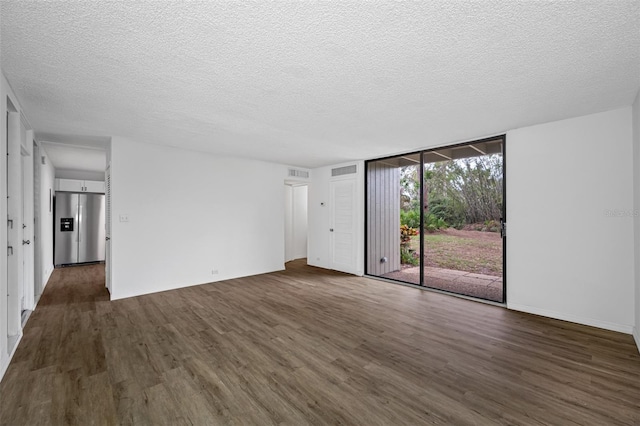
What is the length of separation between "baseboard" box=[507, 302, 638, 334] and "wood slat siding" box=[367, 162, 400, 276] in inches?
106

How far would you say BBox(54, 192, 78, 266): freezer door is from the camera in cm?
668

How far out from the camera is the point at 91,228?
7047mm

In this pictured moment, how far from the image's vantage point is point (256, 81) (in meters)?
2.38

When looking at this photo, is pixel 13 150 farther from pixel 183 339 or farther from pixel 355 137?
pixel 355 137

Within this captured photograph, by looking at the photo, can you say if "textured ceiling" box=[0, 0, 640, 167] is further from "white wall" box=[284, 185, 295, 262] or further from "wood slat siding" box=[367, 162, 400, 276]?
"white wall" box=[284, 185, 295, 262]

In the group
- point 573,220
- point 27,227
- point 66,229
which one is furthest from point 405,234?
point 66,229

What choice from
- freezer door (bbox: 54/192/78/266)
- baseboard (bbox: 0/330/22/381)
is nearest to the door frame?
baseboard (bbox: 0/330/22/381)

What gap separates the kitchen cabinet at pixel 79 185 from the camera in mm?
6934

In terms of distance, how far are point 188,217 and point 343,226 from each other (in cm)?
320

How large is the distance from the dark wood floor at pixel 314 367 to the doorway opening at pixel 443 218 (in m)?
1.34

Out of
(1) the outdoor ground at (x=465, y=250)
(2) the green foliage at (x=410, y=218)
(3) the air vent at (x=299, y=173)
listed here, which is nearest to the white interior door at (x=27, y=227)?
(3) the air vent at (x=299, y=173)

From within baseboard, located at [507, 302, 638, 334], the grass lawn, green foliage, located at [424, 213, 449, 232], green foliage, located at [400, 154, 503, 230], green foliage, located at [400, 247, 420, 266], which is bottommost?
baseboard, located at [507, 302, 638, 334]

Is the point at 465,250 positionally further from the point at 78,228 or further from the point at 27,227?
the point at 78,228

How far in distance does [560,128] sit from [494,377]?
10.2 feet
